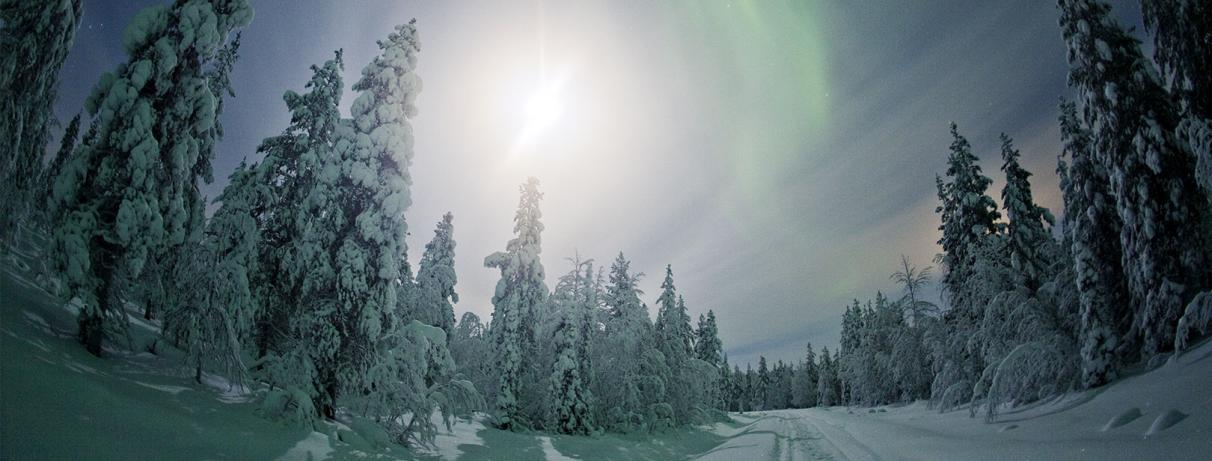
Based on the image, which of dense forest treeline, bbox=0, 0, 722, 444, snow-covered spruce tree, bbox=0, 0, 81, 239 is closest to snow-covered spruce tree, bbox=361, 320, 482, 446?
dense forest treeline, bbox=0, 0, 722, 444

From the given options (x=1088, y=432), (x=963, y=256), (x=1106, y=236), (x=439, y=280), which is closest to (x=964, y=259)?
(x=963, y=256)

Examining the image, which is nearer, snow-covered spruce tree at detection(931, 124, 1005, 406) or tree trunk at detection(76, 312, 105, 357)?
tree trunk at detection(76, 312, 105, 357)

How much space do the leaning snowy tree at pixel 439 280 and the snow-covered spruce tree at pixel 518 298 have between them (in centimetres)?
665

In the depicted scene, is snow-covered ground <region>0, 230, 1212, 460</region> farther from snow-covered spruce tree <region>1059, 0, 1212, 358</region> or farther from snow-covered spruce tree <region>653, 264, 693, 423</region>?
snow-covered spruce tree <region>653, 264, 693, 423</region>

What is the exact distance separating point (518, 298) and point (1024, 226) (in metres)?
25.9

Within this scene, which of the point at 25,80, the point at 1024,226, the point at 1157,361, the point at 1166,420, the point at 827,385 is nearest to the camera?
the point at 1166,420

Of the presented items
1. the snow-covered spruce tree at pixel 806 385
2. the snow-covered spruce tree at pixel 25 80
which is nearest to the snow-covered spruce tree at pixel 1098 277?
the snow-covered spruce tree at pixel 25 80

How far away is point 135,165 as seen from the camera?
8.58m

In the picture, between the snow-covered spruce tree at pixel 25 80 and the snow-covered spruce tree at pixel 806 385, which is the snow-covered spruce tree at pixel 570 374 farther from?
the snow-covered spruce tree at pixel 806 385

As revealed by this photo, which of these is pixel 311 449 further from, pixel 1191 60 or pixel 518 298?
pixel 1191 60

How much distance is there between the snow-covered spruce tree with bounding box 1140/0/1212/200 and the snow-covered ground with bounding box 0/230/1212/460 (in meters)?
4.19

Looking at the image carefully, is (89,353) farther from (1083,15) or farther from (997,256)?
(997,256)

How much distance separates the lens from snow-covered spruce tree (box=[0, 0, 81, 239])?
25.6ft

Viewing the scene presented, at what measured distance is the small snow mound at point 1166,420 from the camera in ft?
24.0
